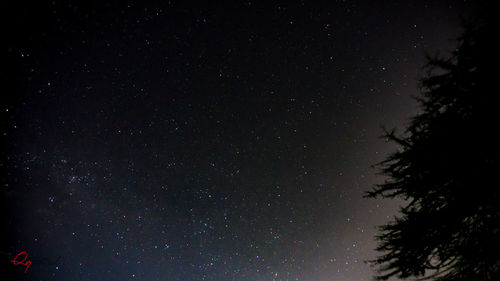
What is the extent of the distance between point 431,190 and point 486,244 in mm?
762

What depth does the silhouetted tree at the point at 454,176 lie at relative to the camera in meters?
2.58

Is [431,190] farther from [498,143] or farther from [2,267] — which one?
[2,267]

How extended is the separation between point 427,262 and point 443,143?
172 cm

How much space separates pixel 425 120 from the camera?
323 centimetres

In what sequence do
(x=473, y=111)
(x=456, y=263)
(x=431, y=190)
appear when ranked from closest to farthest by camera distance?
(x=473, y=111), (x=456, y=263), (x=431, y=190)

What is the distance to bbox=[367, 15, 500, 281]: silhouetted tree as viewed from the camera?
A: 2584mm

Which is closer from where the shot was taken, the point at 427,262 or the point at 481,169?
the point at 481,169

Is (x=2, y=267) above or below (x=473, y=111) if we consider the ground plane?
above

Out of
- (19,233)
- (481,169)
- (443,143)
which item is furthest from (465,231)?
(19,233)

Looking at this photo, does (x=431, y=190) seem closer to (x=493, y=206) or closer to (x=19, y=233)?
(x=493, y=206)

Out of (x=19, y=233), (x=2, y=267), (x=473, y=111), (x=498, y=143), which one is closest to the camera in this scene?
(x=498, y=143)

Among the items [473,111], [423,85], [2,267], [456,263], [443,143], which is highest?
[2,267]

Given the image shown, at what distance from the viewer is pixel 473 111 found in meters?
2.67

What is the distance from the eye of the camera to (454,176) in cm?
280
